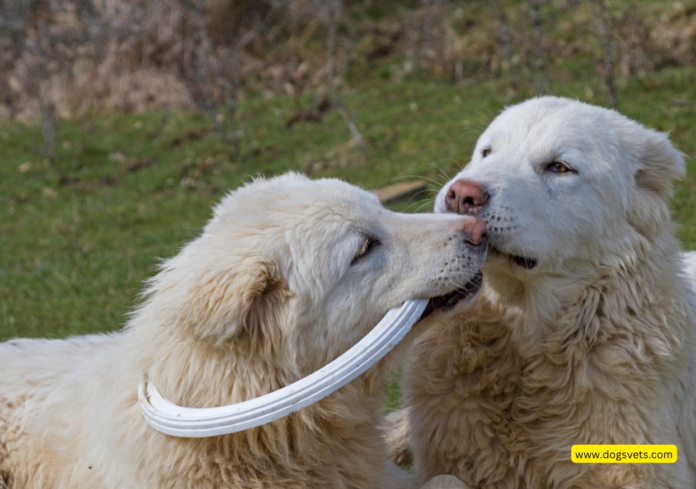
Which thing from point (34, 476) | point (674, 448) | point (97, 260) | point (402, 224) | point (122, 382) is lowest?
point (97, 260)

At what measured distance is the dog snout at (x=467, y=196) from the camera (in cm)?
358

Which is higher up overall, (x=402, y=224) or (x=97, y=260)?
(x=402, y=224)

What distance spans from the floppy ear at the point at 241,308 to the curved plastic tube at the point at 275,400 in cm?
24

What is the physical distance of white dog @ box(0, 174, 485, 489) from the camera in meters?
3.05

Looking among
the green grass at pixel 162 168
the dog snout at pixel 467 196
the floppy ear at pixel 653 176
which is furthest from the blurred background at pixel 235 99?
the dog snout at pixel 467 196

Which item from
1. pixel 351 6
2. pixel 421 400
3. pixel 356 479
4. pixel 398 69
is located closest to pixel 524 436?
pixel 421 400

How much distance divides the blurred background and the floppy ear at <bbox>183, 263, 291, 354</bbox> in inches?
172

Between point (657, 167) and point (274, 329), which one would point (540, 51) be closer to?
point (657, 167)

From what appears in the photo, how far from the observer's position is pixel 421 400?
4066 millimetres

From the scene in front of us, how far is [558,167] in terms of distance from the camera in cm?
388

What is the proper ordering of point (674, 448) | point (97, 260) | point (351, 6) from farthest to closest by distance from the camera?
point (351, 6)
point (97, 260)
point (674, 448)

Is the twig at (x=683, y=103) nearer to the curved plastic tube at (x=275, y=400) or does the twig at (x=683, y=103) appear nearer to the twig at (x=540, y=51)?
the twig at (x=540, y=51)

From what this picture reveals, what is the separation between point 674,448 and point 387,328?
1.68 metres

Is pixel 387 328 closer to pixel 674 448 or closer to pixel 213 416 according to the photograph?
pixel 213 416
